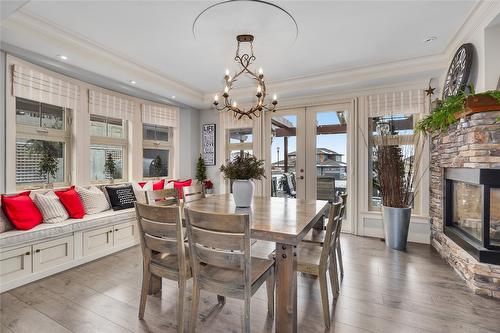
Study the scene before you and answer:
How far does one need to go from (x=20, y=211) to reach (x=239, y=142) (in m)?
3.70

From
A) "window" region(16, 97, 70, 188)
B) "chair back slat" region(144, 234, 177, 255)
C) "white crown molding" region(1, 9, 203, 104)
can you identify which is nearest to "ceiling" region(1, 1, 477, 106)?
"white crown molding" region(1, 9, 203, 104)

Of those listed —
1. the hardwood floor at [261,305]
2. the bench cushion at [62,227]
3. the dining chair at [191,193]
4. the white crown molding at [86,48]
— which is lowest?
the hardwood floor at [261,305]

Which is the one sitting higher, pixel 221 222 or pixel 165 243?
pixel 221 222

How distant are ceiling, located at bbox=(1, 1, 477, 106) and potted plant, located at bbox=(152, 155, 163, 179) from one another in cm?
166

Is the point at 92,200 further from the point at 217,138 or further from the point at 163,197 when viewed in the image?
the point at 217,138

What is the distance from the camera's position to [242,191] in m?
2.47

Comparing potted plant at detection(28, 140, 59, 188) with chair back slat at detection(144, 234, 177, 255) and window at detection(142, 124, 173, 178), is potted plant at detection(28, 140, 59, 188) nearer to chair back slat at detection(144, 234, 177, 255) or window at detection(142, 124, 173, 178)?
window at detection(142, 124, 173, 178)

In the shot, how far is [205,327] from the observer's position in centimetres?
188

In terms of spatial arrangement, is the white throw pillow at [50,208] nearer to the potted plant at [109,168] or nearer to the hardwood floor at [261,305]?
the hardwood floor at [261,305]

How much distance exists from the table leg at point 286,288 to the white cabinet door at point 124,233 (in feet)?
8.76

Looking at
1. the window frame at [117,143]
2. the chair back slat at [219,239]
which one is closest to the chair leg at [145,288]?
the chair back slat at [219,239]

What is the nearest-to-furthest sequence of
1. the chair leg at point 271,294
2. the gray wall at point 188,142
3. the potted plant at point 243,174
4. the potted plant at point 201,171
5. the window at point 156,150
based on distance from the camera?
the chair leg at point 271,294, the potted plant at point 243,174, the window at point 156,150, the gray wall at point 188,142, the potted plant at point 201,171

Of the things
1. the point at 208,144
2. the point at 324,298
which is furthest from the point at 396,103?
the point at 208,144

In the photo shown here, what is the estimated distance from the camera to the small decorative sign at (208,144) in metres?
5.64
